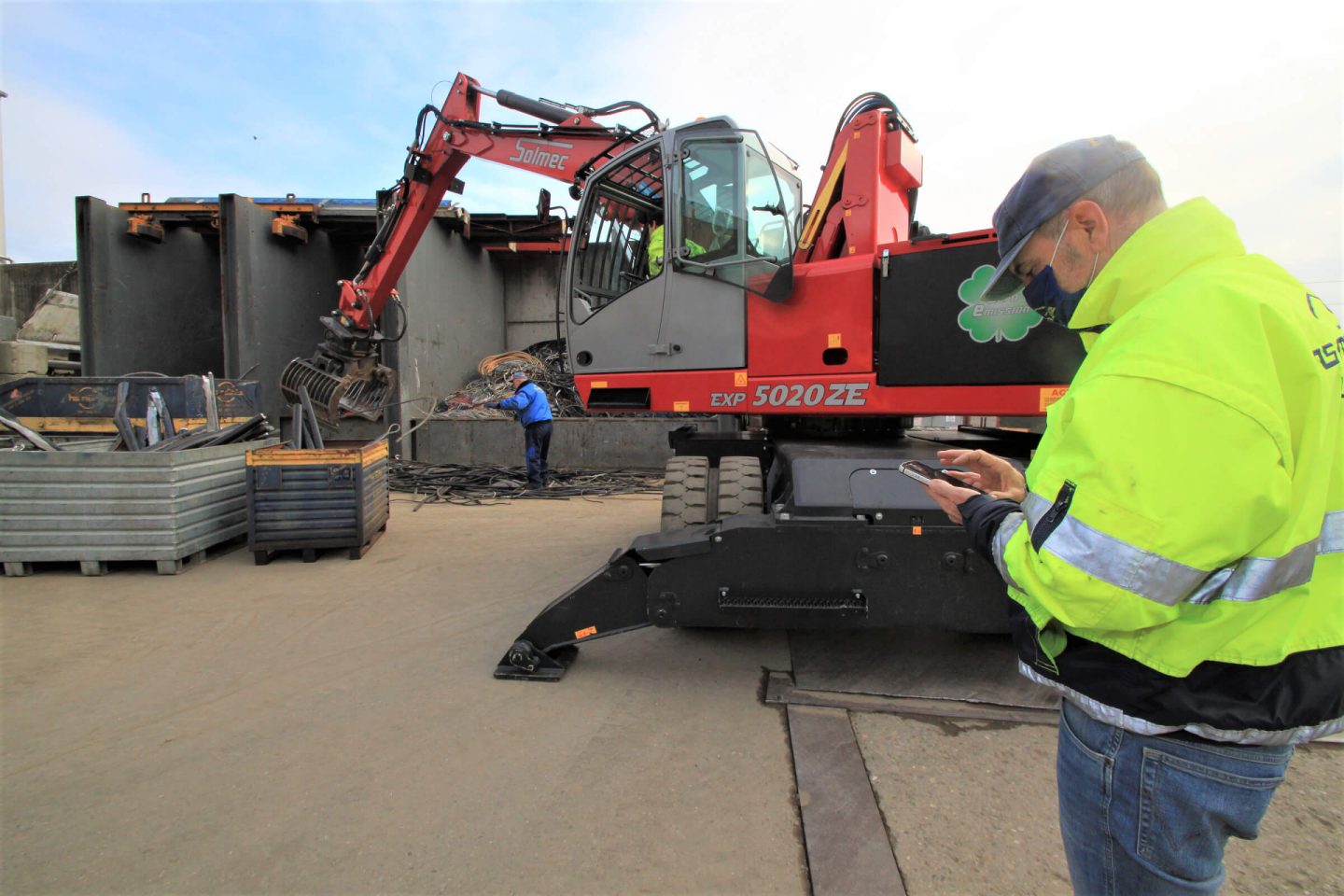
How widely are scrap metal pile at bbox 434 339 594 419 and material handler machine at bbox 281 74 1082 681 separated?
289 inches

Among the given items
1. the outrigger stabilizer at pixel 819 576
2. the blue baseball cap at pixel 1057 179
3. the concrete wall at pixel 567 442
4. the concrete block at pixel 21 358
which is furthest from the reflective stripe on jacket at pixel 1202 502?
the concrete block at pixel 21 358

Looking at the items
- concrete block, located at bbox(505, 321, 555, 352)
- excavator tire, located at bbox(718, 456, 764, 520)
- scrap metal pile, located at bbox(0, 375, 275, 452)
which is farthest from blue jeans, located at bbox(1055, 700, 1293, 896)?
concrete block, located at bbox(505, 321, 555, 352)

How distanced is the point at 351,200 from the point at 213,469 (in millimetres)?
9322

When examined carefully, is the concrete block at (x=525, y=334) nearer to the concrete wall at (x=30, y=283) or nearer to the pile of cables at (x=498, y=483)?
the pile of cables at (x=498, y=483)

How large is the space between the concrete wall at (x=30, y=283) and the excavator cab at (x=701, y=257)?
20535mm

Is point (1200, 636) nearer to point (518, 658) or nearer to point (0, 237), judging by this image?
point (518, 658)

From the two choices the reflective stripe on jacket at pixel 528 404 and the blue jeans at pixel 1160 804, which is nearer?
the blue jeans at pixel 1160 804

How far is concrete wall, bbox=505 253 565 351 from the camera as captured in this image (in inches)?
591

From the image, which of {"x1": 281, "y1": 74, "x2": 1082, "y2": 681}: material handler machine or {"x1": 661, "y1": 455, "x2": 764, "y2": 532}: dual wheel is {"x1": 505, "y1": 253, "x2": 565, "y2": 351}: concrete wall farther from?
{"x1": 661, "y1": 455, "x2": 764, "y2": 532}: dual wheel

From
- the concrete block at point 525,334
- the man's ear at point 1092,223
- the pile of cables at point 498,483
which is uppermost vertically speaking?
the concrete block at point 525,334

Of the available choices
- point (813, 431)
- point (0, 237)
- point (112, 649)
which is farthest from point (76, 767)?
point (0, 237)

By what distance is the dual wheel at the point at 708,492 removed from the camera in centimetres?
372

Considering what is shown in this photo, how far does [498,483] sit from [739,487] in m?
6.38

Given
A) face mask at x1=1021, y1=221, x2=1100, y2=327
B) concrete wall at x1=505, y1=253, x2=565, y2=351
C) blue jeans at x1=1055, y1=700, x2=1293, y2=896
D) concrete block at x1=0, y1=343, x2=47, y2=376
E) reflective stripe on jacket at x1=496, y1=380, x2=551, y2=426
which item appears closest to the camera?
blue jeans at x1=1055, y1=700, x2=1293, y2=896
